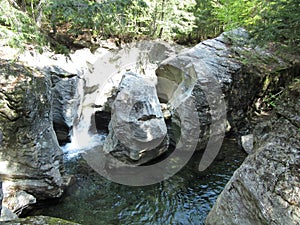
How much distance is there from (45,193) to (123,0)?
17.9ft

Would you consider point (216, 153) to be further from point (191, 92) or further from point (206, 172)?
point (191, 92)

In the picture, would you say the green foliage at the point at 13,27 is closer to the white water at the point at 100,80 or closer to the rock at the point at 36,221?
the rock at the point at 36,221

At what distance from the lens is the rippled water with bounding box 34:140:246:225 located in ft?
18.9

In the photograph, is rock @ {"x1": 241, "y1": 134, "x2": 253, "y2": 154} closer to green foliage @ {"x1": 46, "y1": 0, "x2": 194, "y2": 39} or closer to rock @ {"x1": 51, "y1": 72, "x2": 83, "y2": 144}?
green foliage @ {"x1": 46, "y1": 0, "x2": 194, "y2": 39}

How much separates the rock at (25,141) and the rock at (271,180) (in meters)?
4.17

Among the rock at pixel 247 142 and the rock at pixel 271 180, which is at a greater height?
the rock at pixel 271 180

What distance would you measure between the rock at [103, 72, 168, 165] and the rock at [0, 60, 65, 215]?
202 centimetres

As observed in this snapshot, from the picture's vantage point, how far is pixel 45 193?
5.96 m

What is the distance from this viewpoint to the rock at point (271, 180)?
3.75 metres

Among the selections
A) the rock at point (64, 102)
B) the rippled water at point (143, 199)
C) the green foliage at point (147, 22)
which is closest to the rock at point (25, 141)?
the rippled water at point (143, 199)

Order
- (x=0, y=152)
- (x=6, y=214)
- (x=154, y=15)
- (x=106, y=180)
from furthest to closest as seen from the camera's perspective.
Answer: (x=154, y=15) → (x=106, y=180) → (x=0, y=152) → (x=6, y=214)

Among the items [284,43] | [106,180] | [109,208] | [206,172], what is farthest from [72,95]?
[284,43]

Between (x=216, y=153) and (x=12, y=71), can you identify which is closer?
(x=12, y=71)

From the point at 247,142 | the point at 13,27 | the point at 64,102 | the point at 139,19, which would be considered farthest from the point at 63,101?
the point at 247,142
